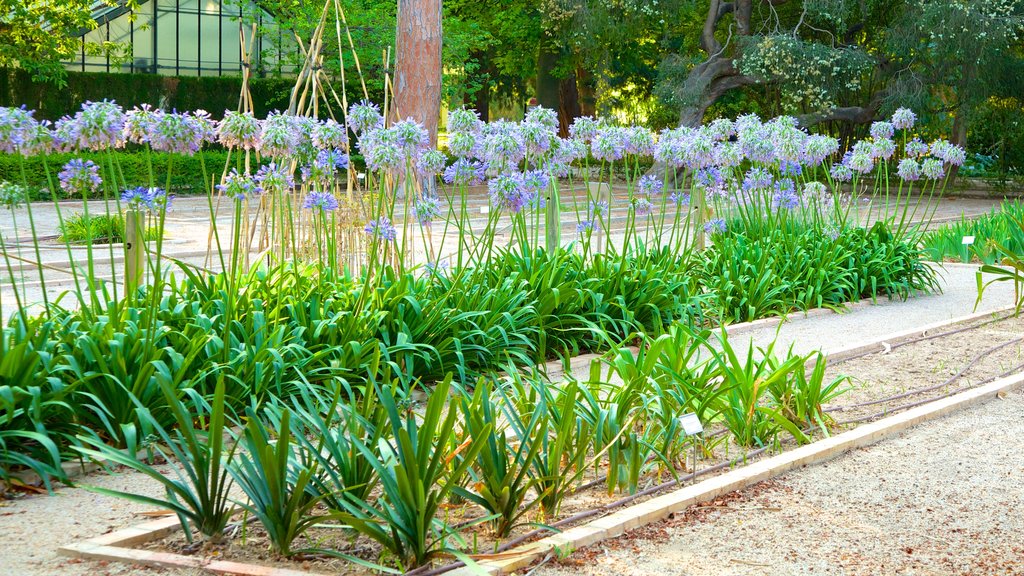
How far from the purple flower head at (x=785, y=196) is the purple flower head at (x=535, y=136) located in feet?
10.7

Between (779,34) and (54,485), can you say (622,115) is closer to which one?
(779,34)

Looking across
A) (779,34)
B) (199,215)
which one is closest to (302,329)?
(199,215)

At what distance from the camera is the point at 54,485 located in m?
4.11

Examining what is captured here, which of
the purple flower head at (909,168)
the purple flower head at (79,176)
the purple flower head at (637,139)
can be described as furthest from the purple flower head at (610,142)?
the purple flower head at (79,176)

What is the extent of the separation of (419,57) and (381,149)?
9.47 metres

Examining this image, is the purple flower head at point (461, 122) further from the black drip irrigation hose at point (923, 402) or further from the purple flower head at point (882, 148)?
the purple flower head at point (882, 148)

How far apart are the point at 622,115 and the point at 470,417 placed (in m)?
34.2

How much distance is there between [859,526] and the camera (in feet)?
12.6

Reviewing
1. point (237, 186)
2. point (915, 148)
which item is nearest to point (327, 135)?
point (237, 186)

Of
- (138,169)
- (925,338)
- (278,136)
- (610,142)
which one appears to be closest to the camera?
(278,136)

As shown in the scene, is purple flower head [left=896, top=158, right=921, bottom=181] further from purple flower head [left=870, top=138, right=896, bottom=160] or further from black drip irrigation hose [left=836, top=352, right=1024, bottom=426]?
black drip irrigation hose [left=836, top=352, right=1024, bottom=426]

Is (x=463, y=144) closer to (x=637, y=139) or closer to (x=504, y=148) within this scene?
(x=504, y=148)

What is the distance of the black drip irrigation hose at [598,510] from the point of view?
10.7 feet

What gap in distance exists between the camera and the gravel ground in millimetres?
3461
